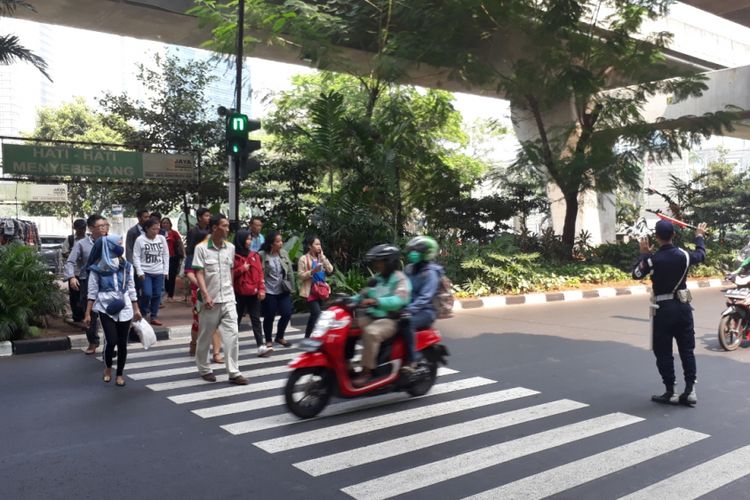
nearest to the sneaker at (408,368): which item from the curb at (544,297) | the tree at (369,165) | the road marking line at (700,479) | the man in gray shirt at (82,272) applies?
the road marking line at (700,479)

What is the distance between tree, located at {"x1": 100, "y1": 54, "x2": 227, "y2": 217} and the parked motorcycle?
1131 centimetres

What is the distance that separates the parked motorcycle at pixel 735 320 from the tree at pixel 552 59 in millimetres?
9577

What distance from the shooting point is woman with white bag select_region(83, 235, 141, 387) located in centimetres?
638

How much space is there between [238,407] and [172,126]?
461 inches

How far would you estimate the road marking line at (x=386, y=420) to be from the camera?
4.87 meters

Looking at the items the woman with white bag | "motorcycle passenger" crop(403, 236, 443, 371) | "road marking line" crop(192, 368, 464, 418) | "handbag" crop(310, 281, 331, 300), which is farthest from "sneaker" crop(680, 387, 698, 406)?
the woman with white bag

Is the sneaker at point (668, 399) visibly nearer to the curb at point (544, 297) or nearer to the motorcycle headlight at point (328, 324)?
the motorcycle headlight at point (328, 324)

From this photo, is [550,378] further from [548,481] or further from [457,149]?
[457,149]

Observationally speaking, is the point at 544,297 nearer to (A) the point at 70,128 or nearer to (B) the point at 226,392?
(B) the point at 226,392

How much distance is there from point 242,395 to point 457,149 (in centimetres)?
3361

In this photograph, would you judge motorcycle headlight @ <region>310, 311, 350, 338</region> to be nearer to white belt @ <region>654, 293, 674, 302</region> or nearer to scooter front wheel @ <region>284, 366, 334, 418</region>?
scooter front wheel @ <region>284, 366, 334, 418</region>

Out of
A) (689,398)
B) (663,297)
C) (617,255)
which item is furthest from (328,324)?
(617,255)

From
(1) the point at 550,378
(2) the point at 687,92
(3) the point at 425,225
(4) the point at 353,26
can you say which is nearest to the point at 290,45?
(4) the point at 353,26

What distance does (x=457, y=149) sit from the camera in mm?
38500
